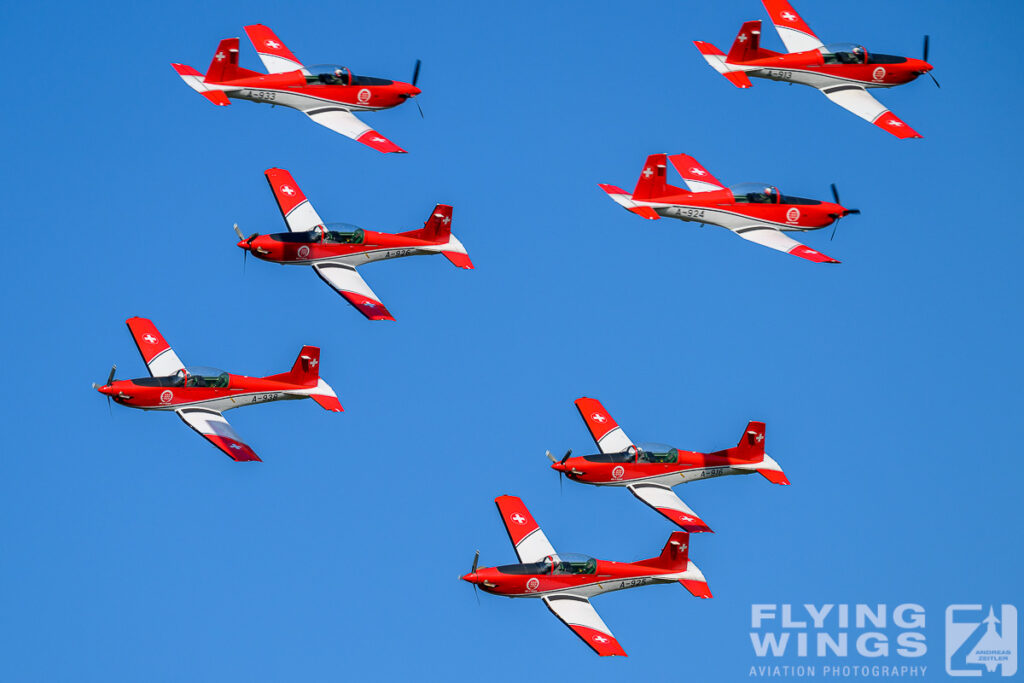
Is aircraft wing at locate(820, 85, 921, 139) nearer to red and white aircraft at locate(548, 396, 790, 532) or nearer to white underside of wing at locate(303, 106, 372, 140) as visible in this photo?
red and white aircraft at locate(548, 396, 790, 532)

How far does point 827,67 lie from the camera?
5984 cm

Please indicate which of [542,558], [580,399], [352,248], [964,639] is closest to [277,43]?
[352,248]

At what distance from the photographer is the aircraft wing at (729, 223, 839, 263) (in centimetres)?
5759

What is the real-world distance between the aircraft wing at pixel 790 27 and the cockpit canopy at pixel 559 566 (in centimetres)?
1950

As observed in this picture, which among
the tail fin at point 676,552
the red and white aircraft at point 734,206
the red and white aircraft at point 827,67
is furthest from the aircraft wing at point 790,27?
the tail fin at point 676,552

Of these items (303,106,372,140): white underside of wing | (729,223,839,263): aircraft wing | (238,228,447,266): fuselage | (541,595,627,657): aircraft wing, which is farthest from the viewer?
(303,106,372,140): white underside of wing

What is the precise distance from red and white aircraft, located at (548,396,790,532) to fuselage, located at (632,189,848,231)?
7098 millimetres

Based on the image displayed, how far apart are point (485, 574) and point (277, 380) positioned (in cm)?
978

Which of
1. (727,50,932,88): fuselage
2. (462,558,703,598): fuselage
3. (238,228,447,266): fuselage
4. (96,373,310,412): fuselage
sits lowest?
(462,558,703,598): fuselage

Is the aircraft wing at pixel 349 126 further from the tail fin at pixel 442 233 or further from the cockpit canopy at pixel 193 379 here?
the cockpit canopy at pixel 193 379

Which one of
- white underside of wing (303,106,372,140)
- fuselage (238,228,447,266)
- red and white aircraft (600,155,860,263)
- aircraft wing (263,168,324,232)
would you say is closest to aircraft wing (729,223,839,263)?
red and white aircraft (600,155,860,263)

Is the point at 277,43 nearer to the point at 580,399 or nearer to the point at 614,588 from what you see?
the point at 580,399

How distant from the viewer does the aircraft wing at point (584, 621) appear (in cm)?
5434

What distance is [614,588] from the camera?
56938mm
